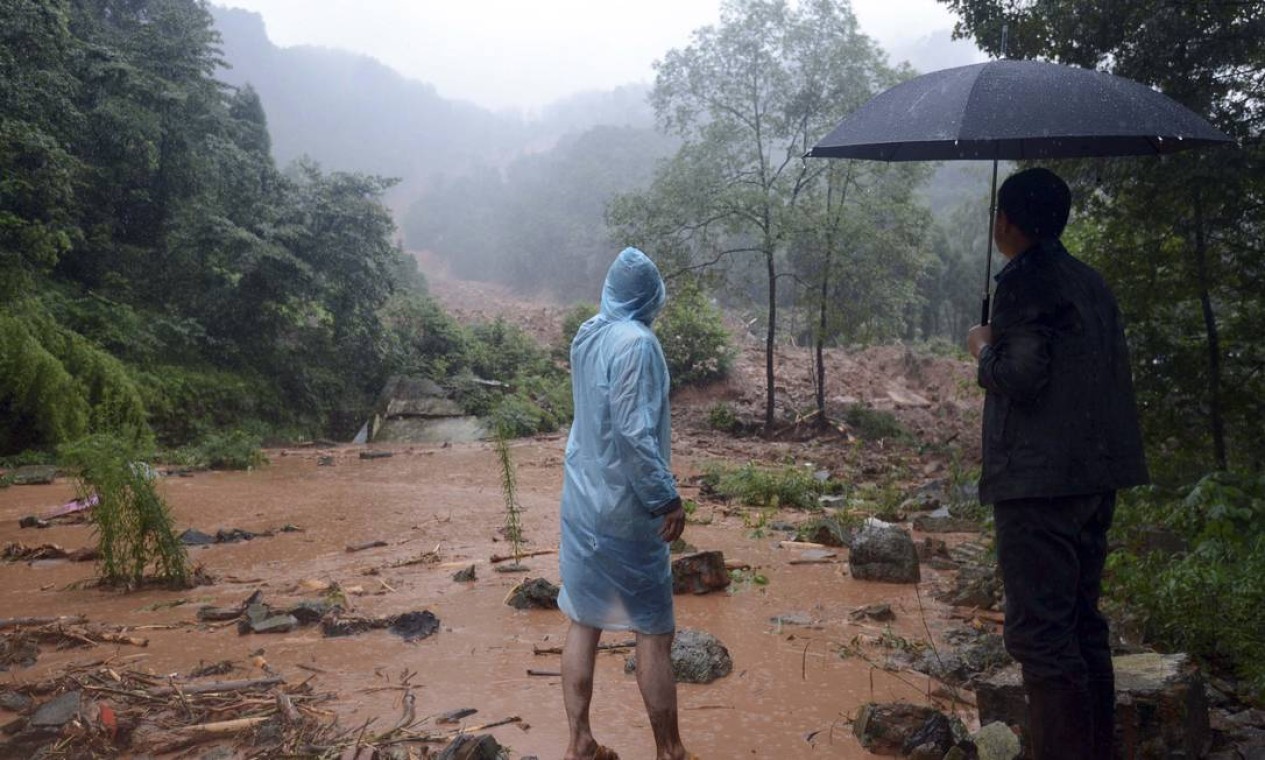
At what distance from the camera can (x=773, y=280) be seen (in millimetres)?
17969

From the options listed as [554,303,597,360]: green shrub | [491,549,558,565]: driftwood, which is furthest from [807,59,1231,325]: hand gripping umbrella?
[554,303,597,360]: green shrub

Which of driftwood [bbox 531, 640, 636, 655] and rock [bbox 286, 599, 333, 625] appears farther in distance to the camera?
rock [bbox 286, 599, 333, 625]

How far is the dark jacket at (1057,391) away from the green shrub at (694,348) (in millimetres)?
19548

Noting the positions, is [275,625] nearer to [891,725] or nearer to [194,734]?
[194,734]

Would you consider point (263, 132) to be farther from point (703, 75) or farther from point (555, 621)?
point (555, 621)

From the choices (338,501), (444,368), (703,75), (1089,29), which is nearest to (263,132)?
(444,368)

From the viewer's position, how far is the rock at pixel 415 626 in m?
5.10

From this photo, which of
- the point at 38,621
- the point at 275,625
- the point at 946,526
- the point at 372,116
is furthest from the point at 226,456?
the point at 372,116

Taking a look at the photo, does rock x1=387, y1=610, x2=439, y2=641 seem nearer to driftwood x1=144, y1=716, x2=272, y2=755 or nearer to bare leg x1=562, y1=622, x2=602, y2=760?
driftwood x1=144, y1=716, x2=272, y2=755

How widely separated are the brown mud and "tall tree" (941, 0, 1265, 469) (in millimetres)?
2747

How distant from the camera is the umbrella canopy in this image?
326cm

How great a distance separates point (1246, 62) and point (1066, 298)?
572 cm

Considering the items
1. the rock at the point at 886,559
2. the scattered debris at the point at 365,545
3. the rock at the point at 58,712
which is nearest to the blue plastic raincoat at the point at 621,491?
the rock at the point at 58,712

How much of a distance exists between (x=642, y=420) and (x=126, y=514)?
182 inches
